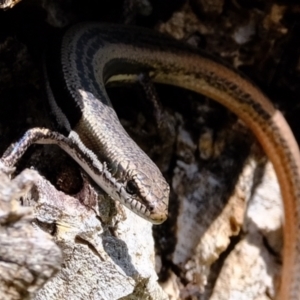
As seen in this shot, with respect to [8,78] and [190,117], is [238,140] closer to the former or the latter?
[190,117]

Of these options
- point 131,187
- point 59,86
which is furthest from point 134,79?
point 131,187

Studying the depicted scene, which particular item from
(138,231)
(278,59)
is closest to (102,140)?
(138,231)

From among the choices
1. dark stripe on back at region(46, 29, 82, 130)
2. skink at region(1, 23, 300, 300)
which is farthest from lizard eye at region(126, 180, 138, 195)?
dark stripe on back at region(46, 29, 82, 130)

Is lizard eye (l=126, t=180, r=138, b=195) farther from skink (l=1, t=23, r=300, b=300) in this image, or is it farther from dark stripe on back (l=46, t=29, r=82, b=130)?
dark stripe on back (l=46, t=29, r=82, b=130)

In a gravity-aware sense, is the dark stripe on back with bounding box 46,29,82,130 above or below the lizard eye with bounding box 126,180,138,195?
above

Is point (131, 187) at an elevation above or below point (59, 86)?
below

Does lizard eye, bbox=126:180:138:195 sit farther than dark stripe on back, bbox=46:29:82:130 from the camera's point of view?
No

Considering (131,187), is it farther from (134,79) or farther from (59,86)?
(134,79)
